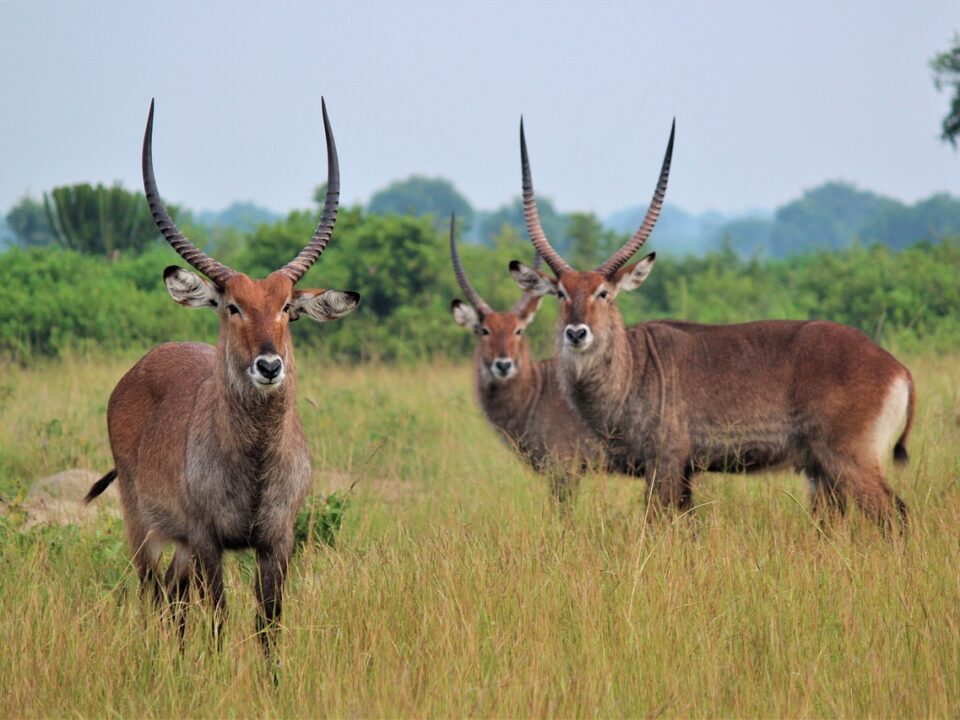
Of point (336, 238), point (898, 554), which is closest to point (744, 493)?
point (898, 554)

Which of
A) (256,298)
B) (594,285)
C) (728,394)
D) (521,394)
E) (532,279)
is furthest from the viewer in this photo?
(521,394)

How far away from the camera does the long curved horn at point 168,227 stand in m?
3.72

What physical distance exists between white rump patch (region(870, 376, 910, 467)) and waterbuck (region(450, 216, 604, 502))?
1448mm

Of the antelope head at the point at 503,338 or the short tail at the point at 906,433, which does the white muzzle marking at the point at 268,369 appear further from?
the antelope head at the point at 503,338

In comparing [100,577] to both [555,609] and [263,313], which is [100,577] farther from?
[555,609]

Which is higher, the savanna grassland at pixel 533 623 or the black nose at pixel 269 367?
→ the black nose at pixel 269 367

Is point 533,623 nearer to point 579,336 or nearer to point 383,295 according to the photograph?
point 579,336

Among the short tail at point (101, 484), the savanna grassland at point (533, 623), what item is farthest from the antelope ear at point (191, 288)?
the short tail at point (101, 484)

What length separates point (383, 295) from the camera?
1372cm

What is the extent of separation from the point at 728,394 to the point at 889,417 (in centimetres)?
72

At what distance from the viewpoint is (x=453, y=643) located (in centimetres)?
339

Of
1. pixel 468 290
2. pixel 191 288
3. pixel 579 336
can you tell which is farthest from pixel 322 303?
pixel 468 290

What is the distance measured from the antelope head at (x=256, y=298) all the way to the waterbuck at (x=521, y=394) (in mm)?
2459

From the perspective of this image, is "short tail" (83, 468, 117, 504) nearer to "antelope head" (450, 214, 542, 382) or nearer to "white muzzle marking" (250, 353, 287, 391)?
"white muzzle marking" (250, 353, 287, 391)
